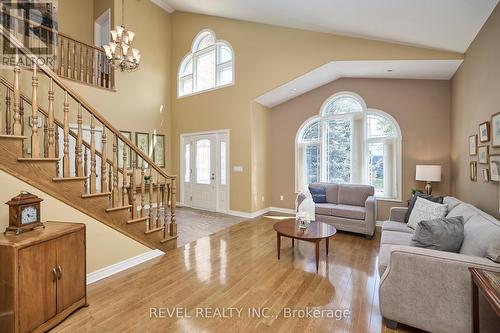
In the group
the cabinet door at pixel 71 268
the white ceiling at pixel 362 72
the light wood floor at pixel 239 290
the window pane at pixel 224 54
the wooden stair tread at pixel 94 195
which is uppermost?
the window pane at pixel 224 54

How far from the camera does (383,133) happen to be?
497 cm

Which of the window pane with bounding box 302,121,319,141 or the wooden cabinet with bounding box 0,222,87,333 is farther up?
the window pane with bounding box 302,121,319,141

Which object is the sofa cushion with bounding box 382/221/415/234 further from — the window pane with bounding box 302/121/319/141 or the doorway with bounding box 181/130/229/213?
the doorway with bounding box 181/130/229/213

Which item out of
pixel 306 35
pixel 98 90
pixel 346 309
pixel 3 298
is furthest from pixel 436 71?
pixel 98 90

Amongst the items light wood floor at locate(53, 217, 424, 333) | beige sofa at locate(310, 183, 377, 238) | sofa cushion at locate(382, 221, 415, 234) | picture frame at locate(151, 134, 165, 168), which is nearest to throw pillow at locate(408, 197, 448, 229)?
sofa cushion at locate(382, 221, 415, 234)

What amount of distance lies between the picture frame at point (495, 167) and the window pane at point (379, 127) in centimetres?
233

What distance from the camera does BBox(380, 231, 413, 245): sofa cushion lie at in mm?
2711

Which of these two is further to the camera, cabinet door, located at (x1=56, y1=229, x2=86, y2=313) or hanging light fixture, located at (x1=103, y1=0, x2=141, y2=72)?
hanging light fixture, located at (x1=103, y1=0, x2=141, y2=72)

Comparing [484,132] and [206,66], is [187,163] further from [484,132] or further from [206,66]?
[484,132]

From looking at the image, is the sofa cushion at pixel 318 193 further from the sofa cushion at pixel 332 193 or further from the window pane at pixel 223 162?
the window pane at pixel 223 162

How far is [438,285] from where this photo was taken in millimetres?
1744

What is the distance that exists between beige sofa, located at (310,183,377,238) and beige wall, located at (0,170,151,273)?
330cm

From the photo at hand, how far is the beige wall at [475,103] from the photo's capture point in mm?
2572

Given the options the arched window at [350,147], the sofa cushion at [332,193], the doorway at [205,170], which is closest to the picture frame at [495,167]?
the arched window at [350,147]
